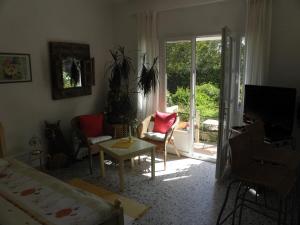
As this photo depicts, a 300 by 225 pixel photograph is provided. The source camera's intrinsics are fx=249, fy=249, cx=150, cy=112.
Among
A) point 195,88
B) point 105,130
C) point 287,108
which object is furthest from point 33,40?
point 287,108

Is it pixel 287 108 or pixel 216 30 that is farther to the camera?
pixel 216 30

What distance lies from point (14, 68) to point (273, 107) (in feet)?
11.6

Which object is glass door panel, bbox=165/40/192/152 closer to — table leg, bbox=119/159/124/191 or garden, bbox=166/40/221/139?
garden, bbox=166/40/221/139

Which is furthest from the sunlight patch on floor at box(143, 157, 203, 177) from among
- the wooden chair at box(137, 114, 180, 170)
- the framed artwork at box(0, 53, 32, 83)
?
the framed artwork at box(0, 53, 32, 83)

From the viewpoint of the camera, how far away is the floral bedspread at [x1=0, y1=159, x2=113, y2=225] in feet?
5.66

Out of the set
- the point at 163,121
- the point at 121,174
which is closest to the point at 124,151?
the point at 121,174

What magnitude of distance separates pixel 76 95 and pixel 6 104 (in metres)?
1.21

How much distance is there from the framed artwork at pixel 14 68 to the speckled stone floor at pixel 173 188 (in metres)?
1.52

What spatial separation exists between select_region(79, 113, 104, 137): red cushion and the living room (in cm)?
41

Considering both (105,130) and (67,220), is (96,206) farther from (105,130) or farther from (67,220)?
(105,130)

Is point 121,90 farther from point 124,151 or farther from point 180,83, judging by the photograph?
point 124,151

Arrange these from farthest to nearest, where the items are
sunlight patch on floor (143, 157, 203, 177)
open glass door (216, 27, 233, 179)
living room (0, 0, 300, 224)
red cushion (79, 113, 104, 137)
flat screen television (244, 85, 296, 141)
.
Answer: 1. red cushion (79, 113, 104, 137)
2. sunlight patch on floor (143, 157, 203, 177)
3. living room (0, 0, 300, 224)
4. open glass door (216, 27, 233, 179)
5. flat screen television (244, 85, 296, 141)

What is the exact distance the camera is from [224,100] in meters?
3.27

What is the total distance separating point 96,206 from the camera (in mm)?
1856
